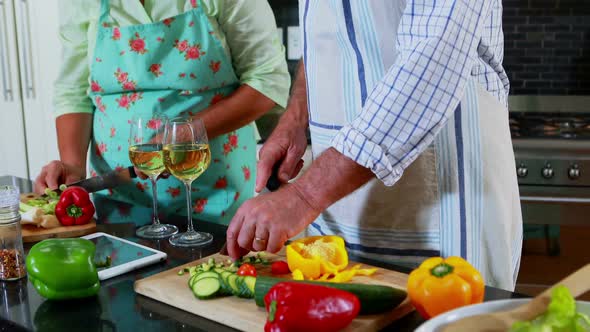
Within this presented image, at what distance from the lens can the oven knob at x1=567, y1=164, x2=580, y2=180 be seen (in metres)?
2.43

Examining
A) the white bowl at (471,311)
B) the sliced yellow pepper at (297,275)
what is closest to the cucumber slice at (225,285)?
the sliced yellow pepper at (297,275)

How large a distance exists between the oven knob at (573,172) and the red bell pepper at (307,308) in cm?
191

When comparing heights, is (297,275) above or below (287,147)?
below

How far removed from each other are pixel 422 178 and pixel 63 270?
61 cm

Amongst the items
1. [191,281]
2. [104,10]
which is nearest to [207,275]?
[191,281]

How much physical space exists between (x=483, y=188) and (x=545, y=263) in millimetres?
1564

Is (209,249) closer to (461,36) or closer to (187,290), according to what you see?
(187,290)

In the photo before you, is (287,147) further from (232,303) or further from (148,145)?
(232,303)

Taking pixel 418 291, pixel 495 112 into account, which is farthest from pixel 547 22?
pixel 418 291

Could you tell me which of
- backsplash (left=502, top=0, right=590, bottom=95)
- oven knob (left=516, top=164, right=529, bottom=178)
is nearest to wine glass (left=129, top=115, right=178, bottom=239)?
→ oven knob (left=516, top=164, right=529, bottom=178)

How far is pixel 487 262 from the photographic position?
1183 mm

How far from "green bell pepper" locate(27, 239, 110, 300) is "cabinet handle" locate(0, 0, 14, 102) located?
256 centimetres

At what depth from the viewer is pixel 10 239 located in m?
1.08

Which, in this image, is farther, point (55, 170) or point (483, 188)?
point (55, 170)
